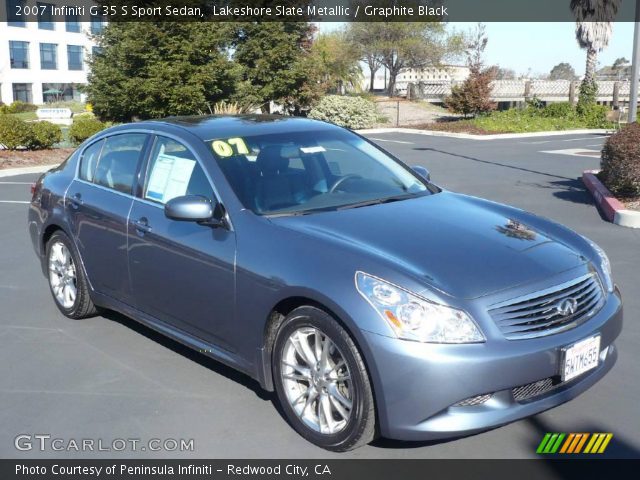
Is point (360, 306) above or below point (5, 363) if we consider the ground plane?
above

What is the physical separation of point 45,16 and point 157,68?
4866cm

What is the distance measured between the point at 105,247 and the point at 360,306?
259 centimetres

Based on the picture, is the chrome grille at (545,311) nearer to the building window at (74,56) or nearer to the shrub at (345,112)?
the shrub at (345,112)

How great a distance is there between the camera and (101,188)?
5664 millimetres

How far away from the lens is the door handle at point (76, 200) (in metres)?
5.80

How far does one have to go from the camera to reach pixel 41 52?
6712 cm

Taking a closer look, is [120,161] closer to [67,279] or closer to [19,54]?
[67,279]

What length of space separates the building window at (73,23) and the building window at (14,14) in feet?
16.6

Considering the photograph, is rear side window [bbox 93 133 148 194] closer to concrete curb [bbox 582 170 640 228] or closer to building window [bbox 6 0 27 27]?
concrete curb [bbox 582 170 640 228]

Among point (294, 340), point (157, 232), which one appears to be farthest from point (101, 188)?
point (294, 340)

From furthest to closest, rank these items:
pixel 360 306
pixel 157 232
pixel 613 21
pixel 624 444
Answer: pixel 613 21
pixel 157 232
pixel 624 444
pixel 360 306

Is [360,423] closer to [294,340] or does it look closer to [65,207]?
[294,340]

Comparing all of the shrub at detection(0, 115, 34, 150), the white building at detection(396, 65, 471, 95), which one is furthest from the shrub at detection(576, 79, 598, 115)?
the shrub at detection(0, 115, 34, 150)
